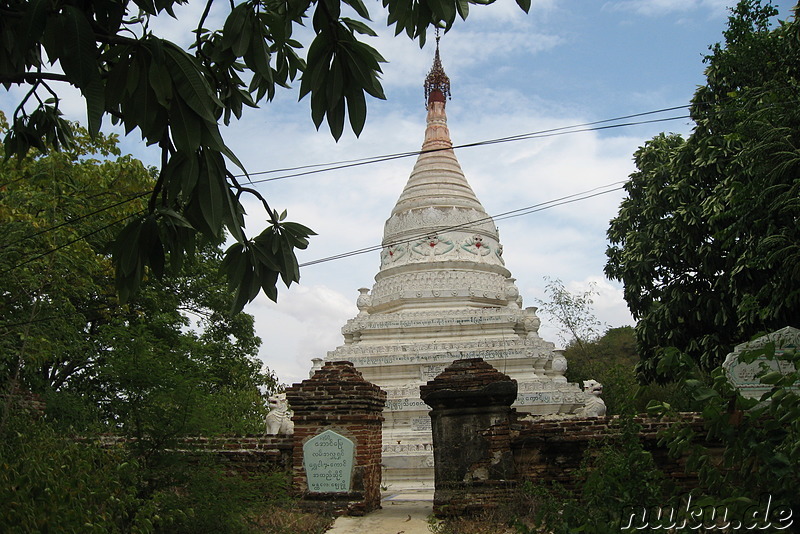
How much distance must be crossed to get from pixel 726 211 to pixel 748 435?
363 inches

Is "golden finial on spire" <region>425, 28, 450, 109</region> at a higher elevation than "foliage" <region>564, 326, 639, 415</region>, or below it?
higher

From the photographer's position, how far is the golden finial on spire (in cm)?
2614

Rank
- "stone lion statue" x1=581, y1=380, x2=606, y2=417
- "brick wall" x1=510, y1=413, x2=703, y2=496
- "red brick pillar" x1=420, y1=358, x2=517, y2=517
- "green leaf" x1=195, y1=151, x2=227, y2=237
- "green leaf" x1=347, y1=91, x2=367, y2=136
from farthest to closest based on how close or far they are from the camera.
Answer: "stone lion statue" x1=581, y1=380, x2=606, y2=417 < "brick wall" x1=510, y1=413, x2=703, y2=496 < "red brick pillar" x1=420, y1=358, x2=517, y2=517 < "green leaf" x1=347, y1=91, x2=367, y2=136 < "green leaf" x1=195, y1=151, x2=227, y2=237

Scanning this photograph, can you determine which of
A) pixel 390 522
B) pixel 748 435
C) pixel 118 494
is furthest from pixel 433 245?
pixel 748 435

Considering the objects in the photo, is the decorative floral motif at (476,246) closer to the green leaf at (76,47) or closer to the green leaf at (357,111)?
the green leaf at (357,111)

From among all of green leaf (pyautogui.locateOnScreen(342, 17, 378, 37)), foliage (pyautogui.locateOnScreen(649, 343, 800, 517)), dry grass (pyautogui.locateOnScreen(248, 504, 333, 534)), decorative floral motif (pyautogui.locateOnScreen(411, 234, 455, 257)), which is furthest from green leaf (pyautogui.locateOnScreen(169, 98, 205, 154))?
→ decorative floral motif (pyautogui.locateOnScreen(411, 234, 455, 257))

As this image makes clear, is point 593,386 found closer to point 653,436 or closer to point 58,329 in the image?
point 653,436

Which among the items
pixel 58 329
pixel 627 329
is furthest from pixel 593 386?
pixel 627 329

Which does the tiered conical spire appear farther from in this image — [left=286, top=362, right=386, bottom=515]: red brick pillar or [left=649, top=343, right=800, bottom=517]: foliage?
[left=649, top=343, right=800, bottom=517]: foliage

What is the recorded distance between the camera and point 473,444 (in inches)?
350

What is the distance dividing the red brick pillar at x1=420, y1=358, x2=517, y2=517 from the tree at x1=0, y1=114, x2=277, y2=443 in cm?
252

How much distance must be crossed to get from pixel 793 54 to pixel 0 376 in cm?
1305

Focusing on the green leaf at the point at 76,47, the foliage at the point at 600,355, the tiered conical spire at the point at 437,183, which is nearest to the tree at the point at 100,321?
the green leaf at the point at 76,47

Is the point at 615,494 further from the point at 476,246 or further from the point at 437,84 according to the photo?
the point at 437,84
